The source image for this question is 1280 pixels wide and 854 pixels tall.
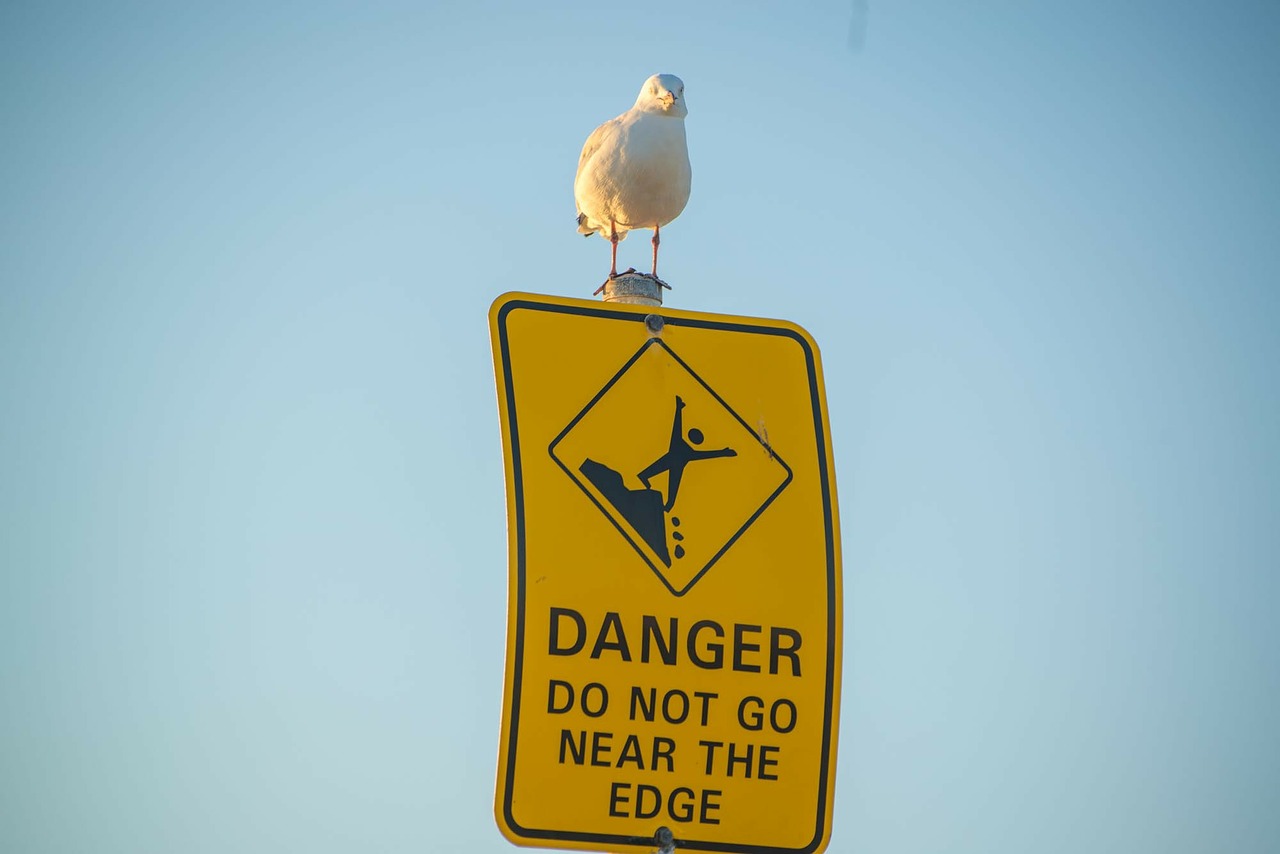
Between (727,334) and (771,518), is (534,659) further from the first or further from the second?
(727,334)

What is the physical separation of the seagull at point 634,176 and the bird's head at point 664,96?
1.57ft

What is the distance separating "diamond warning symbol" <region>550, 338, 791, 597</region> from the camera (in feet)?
8.55

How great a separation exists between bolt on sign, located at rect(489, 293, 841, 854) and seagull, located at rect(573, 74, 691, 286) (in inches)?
149

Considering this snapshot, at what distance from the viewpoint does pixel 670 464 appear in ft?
8.79

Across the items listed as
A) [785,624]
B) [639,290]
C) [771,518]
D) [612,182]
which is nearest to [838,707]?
[785,624]

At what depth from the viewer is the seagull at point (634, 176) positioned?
664cm

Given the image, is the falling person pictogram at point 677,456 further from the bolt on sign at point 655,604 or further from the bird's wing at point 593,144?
the bird's wing at point 593,144

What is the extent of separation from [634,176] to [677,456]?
4.13 m

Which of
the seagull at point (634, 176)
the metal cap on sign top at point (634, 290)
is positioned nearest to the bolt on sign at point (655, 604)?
the metal cap on sign top at point (634, 290)

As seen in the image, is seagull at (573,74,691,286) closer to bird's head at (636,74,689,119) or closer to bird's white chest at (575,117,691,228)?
bird's white chest at (575,117,691,228)

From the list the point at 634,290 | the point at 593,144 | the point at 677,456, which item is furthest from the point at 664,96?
the point at 677,456

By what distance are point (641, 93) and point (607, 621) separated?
19.1ft

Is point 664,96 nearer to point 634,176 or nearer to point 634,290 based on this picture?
point 634,176

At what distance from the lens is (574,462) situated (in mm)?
2605
